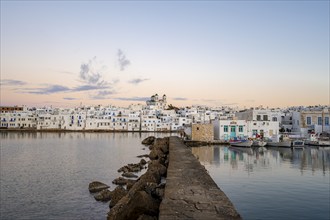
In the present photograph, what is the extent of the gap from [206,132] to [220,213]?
1585 inches

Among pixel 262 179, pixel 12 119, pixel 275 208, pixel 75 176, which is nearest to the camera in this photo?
pixel 275 208

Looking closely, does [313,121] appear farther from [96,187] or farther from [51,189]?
[51,189]

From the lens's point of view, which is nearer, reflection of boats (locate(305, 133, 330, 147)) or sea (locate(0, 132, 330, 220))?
sea (locate(0, 132, 330, 220))

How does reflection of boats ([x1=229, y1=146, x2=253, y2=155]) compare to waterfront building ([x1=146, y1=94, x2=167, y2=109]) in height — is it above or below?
below

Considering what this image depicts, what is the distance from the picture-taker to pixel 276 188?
54.9 ft

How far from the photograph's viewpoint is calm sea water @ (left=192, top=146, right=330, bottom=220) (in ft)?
41.6

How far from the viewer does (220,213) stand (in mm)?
7250

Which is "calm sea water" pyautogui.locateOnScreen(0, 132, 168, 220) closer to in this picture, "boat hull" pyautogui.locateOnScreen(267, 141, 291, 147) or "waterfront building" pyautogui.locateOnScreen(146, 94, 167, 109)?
"boat hull" pyautogui.locateOnScreen(267, 141, 291, 147)

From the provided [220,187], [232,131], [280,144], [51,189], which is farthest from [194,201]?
[232,131]

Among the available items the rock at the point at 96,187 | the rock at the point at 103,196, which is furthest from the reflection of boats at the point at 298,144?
the rock at the point at 103,196

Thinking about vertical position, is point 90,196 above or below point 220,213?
below

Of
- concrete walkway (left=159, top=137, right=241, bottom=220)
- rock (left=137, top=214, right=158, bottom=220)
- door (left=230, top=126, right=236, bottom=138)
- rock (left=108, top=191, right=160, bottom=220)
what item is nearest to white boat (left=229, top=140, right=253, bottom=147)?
door (left=230, top=126, right=236, bottom=138)

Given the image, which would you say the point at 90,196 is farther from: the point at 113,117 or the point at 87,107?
the point at 87,107

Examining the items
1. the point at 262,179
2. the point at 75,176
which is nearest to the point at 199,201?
the point at 262,179
